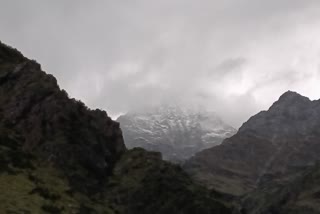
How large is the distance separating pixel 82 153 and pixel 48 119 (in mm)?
9198

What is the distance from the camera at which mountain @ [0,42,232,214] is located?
6562 cm

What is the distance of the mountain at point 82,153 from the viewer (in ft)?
215

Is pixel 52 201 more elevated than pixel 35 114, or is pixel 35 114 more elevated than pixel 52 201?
pixel 35 114

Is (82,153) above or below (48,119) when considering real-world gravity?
below

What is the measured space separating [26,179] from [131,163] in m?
51.4

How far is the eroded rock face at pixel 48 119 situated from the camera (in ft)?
253

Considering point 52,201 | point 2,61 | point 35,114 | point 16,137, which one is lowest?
point 52,201

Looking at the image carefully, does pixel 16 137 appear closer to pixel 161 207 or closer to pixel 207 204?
pixel 161 207

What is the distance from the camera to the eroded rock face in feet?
253

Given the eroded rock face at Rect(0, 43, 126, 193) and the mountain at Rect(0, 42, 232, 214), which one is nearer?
the mountain at Rect(0, 42, 232, 214)

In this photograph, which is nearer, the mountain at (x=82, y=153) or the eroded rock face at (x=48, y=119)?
the mountain at (x=82, y=153)

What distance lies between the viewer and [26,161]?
2010 inches

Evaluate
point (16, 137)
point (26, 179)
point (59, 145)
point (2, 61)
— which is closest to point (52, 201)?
point (26, 179)

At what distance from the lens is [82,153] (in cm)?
8162
